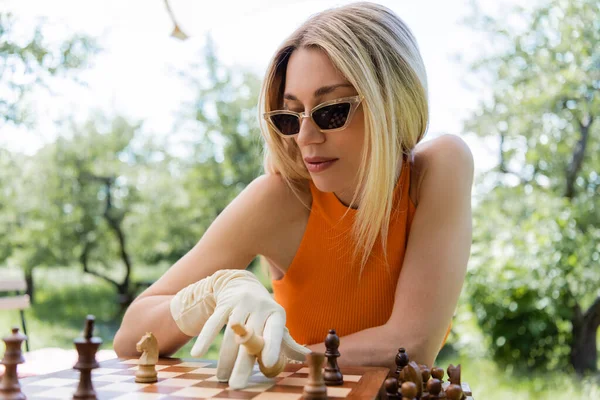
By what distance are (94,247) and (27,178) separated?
139 centimetres

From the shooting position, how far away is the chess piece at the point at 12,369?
837 mm

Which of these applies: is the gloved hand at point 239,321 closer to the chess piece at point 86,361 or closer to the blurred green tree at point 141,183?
the chess piece at point 86,361

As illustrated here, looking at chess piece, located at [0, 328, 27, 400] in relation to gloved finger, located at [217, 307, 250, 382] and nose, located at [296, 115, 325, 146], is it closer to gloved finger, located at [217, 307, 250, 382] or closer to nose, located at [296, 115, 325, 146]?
gloved finger, located at [217, 307, 250, 382]

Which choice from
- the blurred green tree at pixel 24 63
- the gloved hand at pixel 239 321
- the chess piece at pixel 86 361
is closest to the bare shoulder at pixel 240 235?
the gloved hand at pixel 239 321

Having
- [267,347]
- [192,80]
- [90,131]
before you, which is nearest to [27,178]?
[90,131]

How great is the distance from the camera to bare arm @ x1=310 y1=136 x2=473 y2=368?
4.41 ft

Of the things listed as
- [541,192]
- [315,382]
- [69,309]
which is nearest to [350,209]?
[315,382]

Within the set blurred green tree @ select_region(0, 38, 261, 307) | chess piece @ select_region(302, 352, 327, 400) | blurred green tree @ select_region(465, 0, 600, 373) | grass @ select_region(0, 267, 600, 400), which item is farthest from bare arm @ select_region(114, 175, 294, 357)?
blurred green tree @ select_region(0, 38, 261, 307)

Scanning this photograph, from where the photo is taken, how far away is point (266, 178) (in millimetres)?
1706

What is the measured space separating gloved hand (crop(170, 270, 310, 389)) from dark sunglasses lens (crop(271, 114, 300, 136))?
52 cm

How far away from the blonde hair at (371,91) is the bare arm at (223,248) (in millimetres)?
107

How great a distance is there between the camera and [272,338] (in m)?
0.98

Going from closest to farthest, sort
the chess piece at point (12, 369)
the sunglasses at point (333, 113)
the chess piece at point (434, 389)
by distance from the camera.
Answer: the chess piece at point (12, 369) → the chess piece at point (434, 389) → the sunglasses at point (333, 113)

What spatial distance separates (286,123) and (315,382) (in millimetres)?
832
